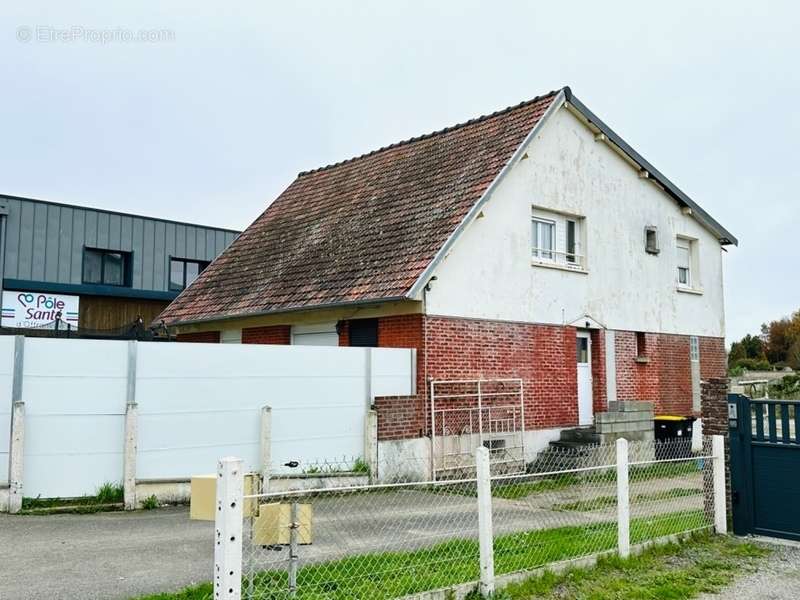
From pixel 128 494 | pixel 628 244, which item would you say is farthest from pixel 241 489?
pixel 628 244

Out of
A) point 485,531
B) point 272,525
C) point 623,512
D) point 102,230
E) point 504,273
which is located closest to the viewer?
point 272,525

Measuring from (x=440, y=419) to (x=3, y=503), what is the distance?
6.80 m

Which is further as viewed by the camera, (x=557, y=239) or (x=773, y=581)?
(x=557, y=239)

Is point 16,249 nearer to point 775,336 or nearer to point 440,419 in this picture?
point 440,419

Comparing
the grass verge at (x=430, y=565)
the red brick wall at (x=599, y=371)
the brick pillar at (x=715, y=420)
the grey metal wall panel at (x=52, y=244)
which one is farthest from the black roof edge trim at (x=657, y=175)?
the grey metal wall panel at (x=52, y=244)

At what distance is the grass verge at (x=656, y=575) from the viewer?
6.58 meters

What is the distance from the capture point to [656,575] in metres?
7.27

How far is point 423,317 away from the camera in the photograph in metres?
13.3

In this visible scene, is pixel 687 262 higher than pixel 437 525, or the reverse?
pixel 687 262

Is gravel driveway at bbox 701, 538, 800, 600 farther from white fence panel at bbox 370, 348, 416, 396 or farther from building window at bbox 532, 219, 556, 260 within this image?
building window at bbox 532, 219, 556, 260

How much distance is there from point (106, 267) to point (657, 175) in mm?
19834

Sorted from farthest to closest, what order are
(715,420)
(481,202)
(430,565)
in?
(481,202) < (715,420) < (430,565)

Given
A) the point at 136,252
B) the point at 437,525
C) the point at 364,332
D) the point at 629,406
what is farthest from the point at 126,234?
the point at 437,525

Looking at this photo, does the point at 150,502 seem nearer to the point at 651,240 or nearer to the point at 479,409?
the point at 479,409
